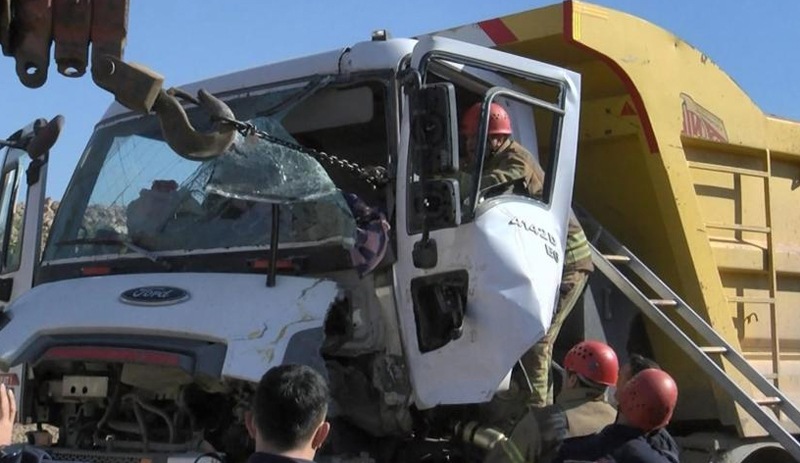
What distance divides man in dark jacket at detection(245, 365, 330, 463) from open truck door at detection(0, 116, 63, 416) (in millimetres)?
2879

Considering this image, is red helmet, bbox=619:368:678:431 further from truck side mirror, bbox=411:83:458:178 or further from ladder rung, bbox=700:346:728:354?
ladder rung, bbox=700:346:728:354

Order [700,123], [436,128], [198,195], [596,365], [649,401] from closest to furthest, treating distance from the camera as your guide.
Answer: [649,401]
[436,128]
[596,365]
[198,195]
[700,123]

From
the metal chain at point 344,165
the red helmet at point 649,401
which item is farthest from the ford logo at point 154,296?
the red helmet at point 649,401

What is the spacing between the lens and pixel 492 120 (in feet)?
16.6

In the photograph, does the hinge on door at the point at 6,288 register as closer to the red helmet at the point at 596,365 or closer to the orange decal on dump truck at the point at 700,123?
the red helmet at the point at 596,365

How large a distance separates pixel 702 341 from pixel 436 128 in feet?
6.79

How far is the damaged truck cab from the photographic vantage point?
4590mm

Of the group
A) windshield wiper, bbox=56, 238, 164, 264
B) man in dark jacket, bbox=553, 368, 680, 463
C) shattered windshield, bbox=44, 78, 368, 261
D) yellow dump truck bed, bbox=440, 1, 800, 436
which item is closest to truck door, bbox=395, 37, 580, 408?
shattered windshield, bbox=44, 78, 368, 261

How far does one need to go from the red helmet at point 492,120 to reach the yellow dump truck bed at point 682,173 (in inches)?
23.7

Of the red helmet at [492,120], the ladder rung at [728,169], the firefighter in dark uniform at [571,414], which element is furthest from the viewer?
the ladder rung at [728,169]

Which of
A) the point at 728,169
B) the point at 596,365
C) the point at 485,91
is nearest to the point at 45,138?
the point at 485,91

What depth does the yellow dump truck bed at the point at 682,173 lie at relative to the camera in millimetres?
5691

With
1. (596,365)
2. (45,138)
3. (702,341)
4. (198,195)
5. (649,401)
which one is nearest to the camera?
(649,401)

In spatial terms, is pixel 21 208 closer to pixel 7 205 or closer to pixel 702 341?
pixel 7 205
